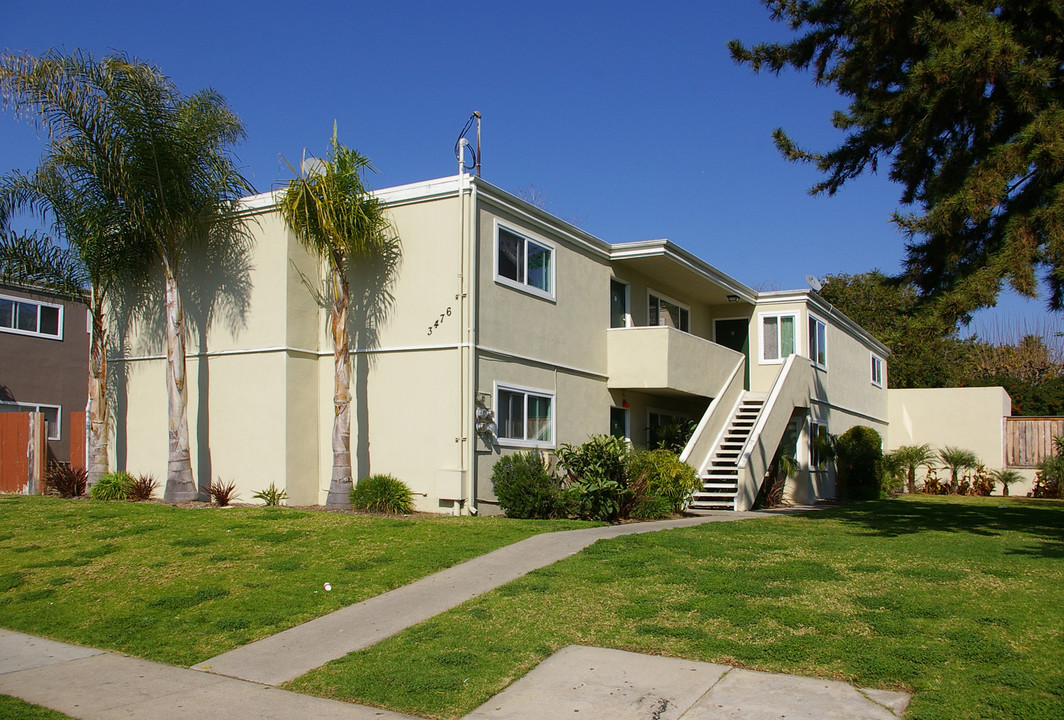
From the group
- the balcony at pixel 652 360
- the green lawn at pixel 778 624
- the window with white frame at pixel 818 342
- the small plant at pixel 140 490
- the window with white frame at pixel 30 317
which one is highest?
the window with white frame at pixel 30 317

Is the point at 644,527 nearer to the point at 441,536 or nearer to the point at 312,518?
the point at 441,536

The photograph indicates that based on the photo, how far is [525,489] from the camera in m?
14.6

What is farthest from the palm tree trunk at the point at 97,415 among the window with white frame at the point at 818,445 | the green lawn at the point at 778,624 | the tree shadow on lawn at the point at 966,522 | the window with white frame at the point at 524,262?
the window with white frame at the point at 818,445

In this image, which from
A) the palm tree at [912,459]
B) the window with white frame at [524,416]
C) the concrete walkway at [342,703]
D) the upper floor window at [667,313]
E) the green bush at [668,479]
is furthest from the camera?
the palm tree at [912,459]

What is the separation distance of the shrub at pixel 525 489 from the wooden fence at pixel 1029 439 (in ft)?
71.8

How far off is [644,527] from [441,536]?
331 centimetres

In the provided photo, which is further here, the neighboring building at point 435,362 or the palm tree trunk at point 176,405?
the palm tree trunk at point 176,405

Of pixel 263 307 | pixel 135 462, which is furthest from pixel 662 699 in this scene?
pixel 135 462

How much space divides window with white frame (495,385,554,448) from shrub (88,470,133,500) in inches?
271

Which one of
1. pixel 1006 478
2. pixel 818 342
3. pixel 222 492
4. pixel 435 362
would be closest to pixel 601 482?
pixel 435 362

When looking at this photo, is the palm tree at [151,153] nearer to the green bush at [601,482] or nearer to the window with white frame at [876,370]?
A: the green bush at [601,482]

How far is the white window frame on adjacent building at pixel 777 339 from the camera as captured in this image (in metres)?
24.4

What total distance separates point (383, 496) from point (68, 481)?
273 inches

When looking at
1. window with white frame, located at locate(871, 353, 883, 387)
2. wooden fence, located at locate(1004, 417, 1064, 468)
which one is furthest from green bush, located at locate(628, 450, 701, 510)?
wooden fence, located at locate(1004, 417, 1064, 468)
